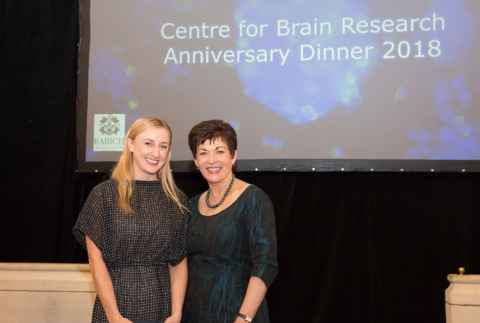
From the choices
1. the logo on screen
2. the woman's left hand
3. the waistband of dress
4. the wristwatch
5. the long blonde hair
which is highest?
the logo on screen

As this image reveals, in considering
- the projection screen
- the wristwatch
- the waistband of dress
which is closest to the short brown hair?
the waistband of dress

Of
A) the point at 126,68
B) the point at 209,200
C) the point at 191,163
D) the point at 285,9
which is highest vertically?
the point at 285,9

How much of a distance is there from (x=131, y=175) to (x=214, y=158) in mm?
298

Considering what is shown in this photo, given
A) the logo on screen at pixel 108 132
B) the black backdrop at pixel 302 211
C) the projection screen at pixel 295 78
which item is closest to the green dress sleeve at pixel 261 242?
the projection screen at pixel 295 78

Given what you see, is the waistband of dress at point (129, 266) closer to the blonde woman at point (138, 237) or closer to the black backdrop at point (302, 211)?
the blonde woman at point (138, 237)

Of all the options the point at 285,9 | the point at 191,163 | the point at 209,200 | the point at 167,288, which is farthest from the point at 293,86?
the point at 167,288

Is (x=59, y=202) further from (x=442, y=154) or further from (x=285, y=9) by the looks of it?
(x=442, y=154)

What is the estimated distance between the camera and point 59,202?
4.07 meters

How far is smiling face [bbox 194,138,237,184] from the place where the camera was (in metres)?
2.14

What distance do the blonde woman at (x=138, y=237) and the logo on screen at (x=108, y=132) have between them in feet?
5.37

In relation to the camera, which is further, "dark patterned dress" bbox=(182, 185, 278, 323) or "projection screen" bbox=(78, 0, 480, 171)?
"projection screen" bbox=(78, 0, 480, 171)

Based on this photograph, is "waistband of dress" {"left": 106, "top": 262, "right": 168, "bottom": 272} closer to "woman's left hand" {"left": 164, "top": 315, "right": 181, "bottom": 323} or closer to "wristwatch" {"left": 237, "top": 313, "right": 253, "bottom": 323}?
"woman's left hand" {"left": 164, "top": 315, "right": 181, "bottom": 323}

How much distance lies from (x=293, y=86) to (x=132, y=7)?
112 centimetres

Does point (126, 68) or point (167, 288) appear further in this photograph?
point (126, 68)
